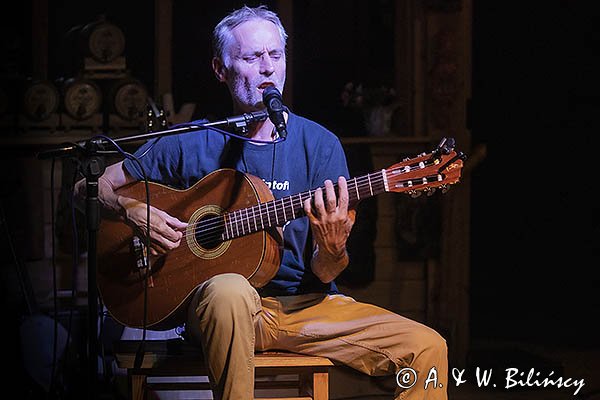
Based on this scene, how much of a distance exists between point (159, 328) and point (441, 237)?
75.1 inches

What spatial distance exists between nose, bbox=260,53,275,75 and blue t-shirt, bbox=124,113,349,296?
0.52ft

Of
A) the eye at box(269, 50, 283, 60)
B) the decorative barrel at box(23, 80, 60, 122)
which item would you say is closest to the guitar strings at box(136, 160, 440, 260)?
the eye at box(269, 50, 283, 60)

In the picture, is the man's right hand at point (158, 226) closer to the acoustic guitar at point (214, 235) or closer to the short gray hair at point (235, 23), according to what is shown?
the acoustic guitar at point (214, 235)

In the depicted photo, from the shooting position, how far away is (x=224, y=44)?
125 inches

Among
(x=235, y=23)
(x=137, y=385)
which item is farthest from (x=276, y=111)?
(x=137, y=385)

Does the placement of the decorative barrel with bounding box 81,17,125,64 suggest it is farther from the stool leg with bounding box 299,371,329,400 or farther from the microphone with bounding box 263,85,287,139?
the stool leg with bounding box 299,371,329,400

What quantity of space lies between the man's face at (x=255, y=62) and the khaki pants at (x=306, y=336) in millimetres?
645

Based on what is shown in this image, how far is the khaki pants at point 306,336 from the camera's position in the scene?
260 cm

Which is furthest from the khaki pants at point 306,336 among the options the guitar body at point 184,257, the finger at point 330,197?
the finger at point 330,197

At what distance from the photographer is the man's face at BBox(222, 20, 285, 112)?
306 centimetres

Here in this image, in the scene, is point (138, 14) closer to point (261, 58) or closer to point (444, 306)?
point (261, 58)

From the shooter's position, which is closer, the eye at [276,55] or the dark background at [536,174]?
the eye at [276,55]

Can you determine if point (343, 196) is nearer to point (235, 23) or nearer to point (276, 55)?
point (276, 55)

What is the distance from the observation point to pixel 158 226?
2.92 meters
